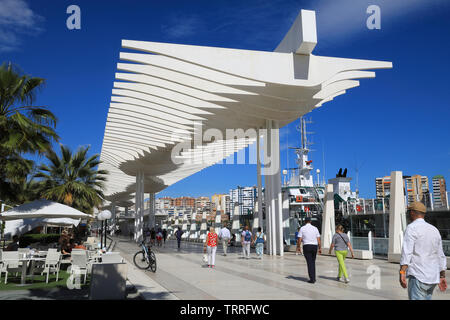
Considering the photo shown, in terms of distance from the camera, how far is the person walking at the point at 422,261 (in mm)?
3861

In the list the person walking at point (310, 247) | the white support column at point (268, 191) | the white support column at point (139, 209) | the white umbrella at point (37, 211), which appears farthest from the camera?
the white support column at point (139, 209)

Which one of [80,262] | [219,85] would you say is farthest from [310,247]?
[219,85]

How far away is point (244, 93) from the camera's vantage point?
581 inches

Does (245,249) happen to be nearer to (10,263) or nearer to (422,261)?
(10,263)

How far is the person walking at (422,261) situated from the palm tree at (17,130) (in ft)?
40.0

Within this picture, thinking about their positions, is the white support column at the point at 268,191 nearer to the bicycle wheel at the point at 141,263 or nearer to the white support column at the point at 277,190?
the white support column at the point at 277,190

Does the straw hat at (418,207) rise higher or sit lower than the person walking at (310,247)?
higher

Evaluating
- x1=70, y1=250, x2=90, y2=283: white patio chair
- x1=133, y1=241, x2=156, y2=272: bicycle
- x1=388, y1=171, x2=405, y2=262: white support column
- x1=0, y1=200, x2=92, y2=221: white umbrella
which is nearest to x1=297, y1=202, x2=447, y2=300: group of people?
x1=70, y1=250, x2=90, y2=283: white patio chair

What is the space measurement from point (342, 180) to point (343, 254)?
116 feet

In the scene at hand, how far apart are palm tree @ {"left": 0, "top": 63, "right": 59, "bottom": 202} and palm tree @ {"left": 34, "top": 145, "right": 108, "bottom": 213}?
29.3 ft

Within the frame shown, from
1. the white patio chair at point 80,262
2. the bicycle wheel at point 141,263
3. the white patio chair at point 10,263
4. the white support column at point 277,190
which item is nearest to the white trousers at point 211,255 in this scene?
the bicycle wheel at point 141,263

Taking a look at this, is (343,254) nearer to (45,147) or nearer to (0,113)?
(45,147)
